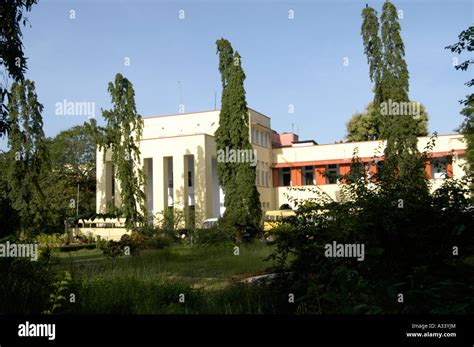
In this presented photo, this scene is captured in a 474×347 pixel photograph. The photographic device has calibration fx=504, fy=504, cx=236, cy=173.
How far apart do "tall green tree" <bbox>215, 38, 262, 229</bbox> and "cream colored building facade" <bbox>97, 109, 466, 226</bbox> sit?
15.5 feet

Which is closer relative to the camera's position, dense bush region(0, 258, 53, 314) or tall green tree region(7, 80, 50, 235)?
dense bush region(0, 258, 53, 314)

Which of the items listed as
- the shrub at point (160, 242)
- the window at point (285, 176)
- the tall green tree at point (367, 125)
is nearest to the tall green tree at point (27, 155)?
the shrub at point (160, 242)

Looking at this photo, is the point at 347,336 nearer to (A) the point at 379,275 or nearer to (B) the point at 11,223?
(A) the point at 379,275

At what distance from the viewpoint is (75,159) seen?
60719 mm

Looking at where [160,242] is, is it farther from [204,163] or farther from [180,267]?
[204,163]

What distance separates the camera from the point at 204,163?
4325 cm

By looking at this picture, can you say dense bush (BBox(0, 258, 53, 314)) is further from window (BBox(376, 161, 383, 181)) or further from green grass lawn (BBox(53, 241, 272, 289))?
window (BBox(376, 161, 383, 181))

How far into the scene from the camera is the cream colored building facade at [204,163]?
142ft

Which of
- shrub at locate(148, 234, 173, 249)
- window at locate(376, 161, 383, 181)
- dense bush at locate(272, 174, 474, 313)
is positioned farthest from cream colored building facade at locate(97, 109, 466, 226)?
dense bush at locate(272, 174, 474, 313)

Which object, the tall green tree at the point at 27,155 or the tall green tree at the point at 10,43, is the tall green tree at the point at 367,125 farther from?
the tall green tree at the point at 10,43

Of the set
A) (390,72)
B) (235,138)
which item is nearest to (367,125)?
(390,72)

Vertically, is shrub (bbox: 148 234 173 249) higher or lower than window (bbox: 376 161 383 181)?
lower

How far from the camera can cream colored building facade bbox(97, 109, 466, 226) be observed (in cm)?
4331

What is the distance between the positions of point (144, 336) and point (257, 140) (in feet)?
152
